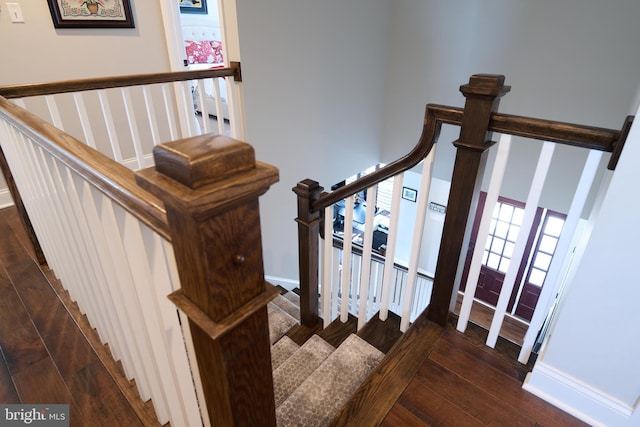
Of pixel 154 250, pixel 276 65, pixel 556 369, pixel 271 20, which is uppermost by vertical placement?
pixel 271 20

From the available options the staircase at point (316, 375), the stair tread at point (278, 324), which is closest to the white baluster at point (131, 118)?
the stair tread at point (278, 324)

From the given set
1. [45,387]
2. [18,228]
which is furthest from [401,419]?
[18,228]

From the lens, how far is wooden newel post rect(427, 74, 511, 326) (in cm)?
116

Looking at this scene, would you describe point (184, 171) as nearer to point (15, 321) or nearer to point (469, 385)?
point (469, 385)

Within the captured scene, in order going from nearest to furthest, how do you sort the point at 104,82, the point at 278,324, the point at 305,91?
1. the point at 104,82
2. the point at 278,324
3. the point at 305,91

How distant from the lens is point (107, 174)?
677 mm

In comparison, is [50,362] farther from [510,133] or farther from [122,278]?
[510,133]

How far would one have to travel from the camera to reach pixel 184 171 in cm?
44

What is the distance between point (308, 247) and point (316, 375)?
0.59m

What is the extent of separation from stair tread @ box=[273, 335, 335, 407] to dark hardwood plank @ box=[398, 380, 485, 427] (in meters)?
0.51

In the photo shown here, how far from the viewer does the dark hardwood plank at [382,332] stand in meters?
1.72

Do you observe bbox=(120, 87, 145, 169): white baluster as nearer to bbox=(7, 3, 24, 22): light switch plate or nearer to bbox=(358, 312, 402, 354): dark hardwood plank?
bbox=(7, 3, 24, 22): light switch plate

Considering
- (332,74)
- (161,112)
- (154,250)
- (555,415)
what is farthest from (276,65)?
(555,415)

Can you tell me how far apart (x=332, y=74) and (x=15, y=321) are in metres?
3.12
